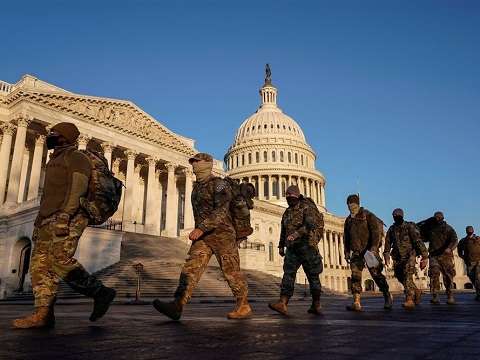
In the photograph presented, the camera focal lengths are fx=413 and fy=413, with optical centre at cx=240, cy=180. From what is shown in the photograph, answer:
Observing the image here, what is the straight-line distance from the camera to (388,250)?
444 inches

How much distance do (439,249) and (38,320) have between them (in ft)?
40.5

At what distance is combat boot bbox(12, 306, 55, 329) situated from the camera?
4.96 meters

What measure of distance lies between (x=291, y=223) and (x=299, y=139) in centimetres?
9554

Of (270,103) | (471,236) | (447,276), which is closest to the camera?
(447,276)

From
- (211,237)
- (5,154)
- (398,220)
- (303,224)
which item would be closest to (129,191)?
(5,154)

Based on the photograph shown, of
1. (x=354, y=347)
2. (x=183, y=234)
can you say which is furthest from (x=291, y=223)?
(x=183, y=234)

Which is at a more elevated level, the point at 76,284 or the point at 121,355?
the point at 76,284

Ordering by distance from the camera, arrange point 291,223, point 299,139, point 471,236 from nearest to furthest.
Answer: point 291,223, point 471,236, point 299,139

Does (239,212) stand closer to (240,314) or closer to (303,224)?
(240,314)

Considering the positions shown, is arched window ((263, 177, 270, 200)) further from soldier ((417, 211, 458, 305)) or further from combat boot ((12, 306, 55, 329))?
combat boot ((12, 306, 55, 329))

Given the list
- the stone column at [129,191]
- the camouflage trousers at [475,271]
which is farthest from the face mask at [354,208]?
the stone column at [129,191]

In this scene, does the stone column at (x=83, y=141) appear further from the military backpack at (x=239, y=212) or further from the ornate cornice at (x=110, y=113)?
the military backpack at (x=239, y=212)

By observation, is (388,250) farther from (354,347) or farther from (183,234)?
(183,234)

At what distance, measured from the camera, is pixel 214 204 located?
673 centimetres
